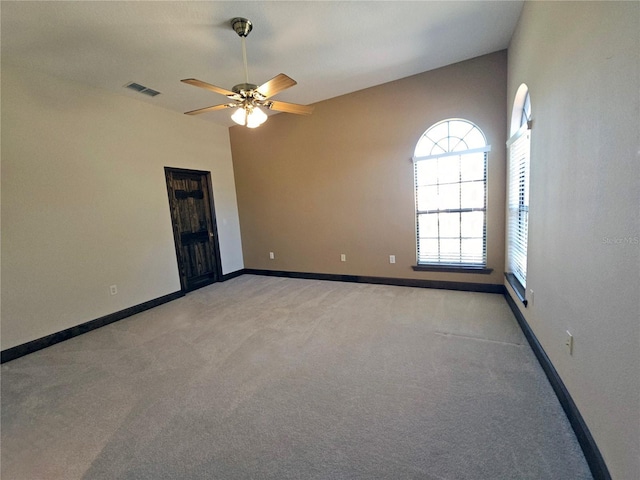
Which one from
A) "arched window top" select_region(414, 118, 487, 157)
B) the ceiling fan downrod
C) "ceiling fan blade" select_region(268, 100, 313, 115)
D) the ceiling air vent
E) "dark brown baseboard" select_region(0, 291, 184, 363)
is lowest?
"dark brown baseboard" select_region(0, 291, 184, 363)

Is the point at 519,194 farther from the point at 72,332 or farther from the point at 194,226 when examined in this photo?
the point at 72,332

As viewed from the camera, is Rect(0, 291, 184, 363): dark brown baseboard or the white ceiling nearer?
the white ceiling

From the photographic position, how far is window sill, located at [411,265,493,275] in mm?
3573

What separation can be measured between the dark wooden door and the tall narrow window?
4628mm

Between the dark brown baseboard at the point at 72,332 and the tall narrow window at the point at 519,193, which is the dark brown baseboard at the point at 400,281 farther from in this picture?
the dark brown baseboard at the point at 72,332

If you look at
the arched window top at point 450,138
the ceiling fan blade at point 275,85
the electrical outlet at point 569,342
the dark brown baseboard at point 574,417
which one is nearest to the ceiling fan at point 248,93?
the ceiling fan blade at point 275,85

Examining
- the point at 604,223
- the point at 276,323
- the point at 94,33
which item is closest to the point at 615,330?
the point at 604,223

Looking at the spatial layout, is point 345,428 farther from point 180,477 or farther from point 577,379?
point 577,379

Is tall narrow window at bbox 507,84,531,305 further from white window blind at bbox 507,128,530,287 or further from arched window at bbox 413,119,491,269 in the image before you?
arched window at bbox 413,119,491,269

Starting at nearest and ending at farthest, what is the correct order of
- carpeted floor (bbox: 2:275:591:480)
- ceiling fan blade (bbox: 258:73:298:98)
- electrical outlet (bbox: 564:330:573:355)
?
carpeted floor (bbox: 2:275:591:480) < electrical outlet (bbox: 564:330:573:355) < ceiling fan blade (bbox: 258:73:298:98)

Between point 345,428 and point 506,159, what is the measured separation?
346 centimetres

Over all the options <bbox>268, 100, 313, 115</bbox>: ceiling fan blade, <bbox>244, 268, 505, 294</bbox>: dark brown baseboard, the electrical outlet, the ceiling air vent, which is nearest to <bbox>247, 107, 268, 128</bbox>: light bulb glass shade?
<bbox>268, 100, 313, 115</bbox>: ceiling fan blade

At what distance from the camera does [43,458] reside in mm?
1536

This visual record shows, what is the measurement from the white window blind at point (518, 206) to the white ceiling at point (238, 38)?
1236 mm
